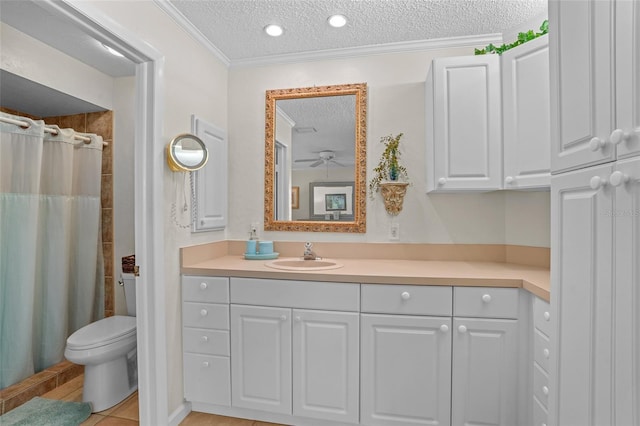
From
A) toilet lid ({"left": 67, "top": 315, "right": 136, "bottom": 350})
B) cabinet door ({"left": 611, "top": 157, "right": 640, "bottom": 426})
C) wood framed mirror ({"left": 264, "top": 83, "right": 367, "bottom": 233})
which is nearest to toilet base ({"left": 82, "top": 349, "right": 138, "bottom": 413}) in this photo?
toilet lid ({"left": 67, "top": 315, "right": 136, "bottom": 350})

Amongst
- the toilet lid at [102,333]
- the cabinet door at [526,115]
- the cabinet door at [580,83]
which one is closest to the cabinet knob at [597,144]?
the cabinet door at [580,83]

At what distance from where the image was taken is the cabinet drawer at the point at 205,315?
1917 mm

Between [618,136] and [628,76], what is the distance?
0.13m

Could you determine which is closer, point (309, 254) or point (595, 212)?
point (595, 212)

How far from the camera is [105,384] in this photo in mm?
2080

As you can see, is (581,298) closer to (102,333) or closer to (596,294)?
(596,294)

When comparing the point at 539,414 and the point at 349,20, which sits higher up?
the point at 349,20

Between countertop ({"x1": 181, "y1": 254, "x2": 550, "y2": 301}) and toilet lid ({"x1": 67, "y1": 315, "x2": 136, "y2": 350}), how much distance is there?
67cm

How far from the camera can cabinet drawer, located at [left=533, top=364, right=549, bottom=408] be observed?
1.40 m

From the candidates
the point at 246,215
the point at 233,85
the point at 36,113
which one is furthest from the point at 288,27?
the point at 36,113

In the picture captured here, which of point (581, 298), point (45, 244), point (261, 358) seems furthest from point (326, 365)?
point (45, 244)

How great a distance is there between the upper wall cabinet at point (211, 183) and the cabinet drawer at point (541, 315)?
75.5 inches

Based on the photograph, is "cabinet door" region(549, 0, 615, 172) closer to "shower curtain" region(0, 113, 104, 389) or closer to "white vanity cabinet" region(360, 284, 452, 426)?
"white vanity cabinet" region(360, 284, 452, 426)

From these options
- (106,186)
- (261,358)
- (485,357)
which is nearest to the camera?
(485,357)
